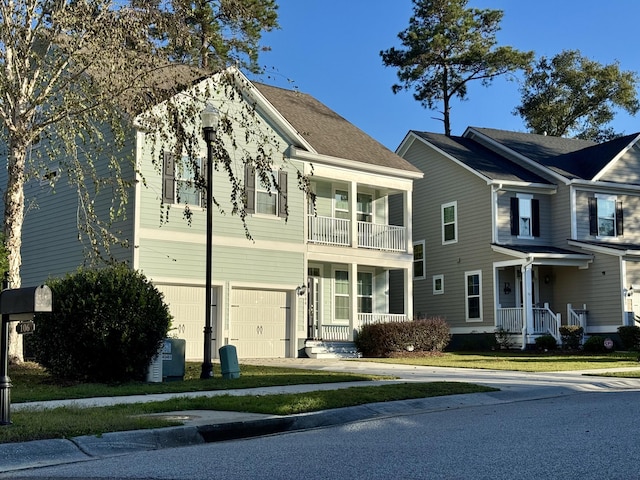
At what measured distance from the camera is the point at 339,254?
25.5 m

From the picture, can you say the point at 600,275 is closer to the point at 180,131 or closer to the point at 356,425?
the point at 180,131

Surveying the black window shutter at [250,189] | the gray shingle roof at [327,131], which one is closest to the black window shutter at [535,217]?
the gray shingle roof at [327,131]

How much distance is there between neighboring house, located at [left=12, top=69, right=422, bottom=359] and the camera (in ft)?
71.2

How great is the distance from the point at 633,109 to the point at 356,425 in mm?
44158

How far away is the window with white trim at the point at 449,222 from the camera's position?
31.7 metres

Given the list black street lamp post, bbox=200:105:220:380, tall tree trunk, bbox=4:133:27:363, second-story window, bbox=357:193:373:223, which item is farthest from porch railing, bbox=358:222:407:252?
tall tree trunk, bbox=4:133:27:363

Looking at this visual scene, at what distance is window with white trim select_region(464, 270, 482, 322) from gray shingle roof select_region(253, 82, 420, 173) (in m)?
5.19

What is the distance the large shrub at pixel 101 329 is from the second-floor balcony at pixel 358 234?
10.6 meters

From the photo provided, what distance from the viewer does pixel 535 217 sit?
30.9 meters

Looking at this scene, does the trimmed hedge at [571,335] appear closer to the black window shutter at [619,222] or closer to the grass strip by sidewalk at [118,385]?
the black window shutter at [619,222]

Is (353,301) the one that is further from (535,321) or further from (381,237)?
(535,321)

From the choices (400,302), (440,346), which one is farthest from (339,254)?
(400,302)

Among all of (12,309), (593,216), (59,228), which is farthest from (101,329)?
(593,216)

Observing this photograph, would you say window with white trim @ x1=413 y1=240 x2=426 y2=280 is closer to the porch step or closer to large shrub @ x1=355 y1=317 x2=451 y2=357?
large shrub @ x1=355 y1=317 x2=451 y2=357
